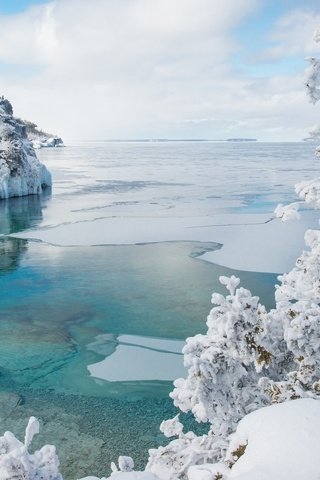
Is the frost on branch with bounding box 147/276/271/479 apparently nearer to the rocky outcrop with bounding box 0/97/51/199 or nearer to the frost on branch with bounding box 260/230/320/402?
the frost on branch with bounding box 260/230/320/402

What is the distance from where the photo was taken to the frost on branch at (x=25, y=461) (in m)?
4.13

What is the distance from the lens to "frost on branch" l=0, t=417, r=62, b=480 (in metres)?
4.13

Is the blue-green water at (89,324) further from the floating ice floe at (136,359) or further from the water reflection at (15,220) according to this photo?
the floating ice floe at (136,359)

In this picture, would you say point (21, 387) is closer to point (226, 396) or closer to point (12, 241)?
point (226, 396)

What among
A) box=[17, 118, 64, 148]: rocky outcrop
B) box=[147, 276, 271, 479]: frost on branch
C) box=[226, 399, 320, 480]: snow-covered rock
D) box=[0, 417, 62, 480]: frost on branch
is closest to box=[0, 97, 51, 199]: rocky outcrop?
box=[147, 276, 271, 479]: frost on branch

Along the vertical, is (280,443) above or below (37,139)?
below

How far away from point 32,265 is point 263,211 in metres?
15.0

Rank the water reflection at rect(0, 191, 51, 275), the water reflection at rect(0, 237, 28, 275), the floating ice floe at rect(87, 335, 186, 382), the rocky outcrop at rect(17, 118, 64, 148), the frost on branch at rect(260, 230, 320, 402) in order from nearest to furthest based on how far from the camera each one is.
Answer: the frost on branch at rect(260, 230, 320, 402)
the floating ice floe at rect(87, 335, 186, 382)
the water reflection at rect(0, 237, 28, 275)
the water reflection at rect(0, 191, 51, 275)
the rocky outcrop at rect(17, 118, 64, 148)

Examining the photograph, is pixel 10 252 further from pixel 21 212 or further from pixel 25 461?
pixel 25 461

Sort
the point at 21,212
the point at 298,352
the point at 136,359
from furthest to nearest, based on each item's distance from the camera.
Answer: the point at 21,212 → the point at 136,359 → the point at 298,352

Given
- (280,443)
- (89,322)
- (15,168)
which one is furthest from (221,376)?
(15,168)

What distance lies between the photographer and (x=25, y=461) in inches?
163

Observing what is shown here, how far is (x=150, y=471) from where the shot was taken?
5.18 m

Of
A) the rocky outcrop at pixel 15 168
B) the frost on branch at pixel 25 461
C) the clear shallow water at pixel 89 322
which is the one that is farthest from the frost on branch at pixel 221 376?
the rocky outcrop at pixel 15 168
